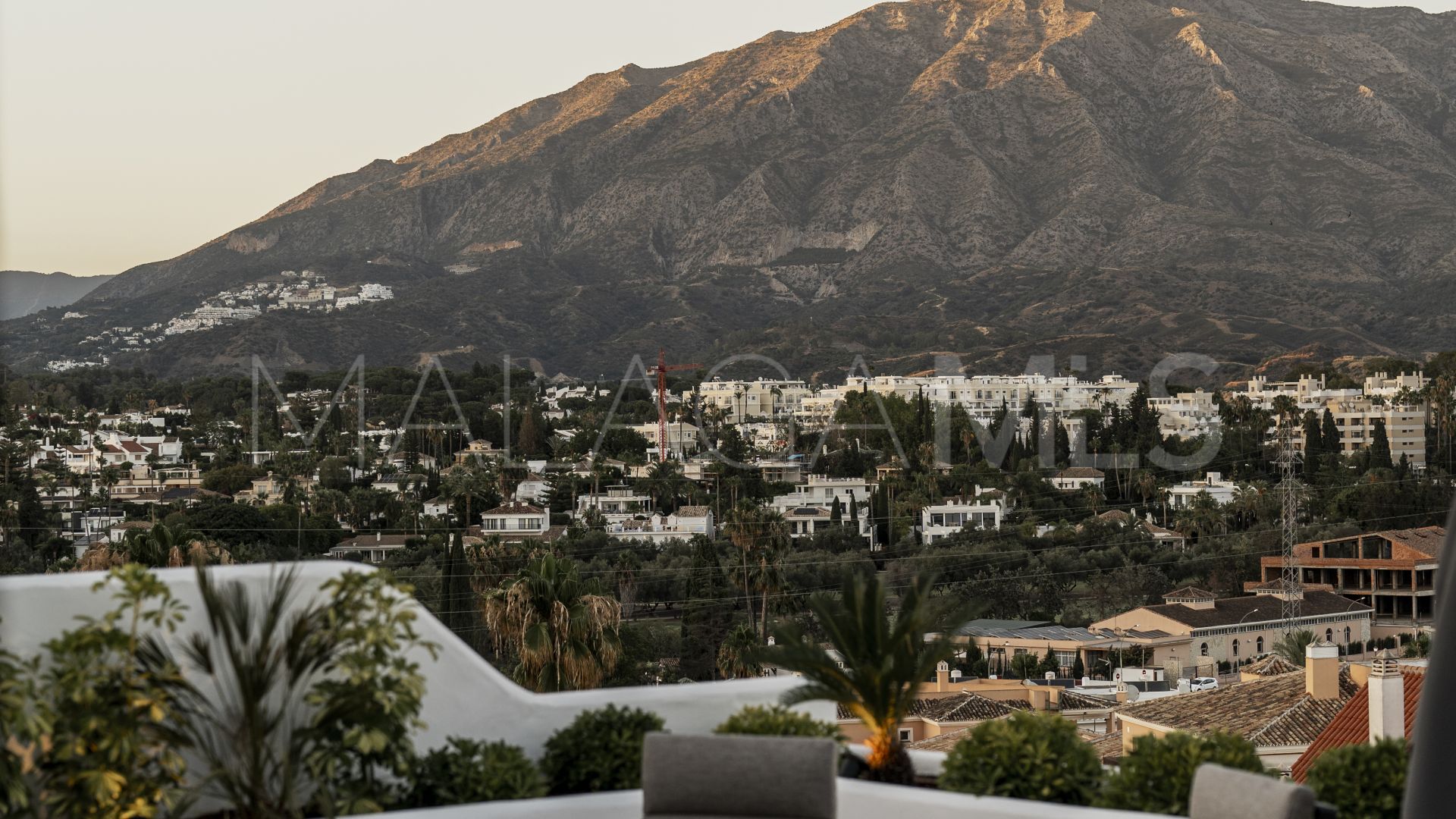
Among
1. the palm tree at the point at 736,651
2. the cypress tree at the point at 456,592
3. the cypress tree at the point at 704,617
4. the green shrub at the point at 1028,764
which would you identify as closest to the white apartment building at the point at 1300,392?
the cypress tree at the point at 704,617

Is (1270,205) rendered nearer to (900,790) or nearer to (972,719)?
(972,719)

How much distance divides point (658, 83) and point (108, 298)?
55.9 metres

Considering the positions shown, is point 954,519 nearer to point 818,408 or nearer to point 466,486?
point 466,486

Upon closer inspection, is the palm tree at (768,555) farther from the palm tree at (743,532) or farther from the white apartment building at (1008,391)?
the white apartment building at (1008,391)

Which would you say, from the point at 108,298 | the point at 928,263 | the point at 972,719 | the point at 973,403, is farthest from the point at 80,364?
the point at 972,719

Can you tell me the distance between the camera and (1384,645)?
3369cm

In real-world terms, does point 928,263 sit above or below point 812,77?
below

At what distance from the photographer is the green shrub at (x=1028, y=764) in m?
4.15

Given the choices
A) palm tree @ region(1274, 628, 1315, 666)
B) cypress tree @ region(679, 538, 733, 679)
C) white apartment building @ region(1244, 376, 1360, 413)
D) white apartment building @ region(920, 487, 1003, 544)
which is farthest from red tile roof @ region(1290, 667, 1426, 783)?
white apartment building @ region(1244, 376, 1360, 413)

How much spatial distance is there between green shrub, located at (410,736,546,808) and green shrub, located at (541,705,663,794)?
0.18m

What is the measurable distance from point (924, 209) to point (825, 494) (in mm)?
45005

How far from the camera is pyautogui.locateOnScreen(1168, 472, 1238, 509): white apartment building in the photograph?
43.8m

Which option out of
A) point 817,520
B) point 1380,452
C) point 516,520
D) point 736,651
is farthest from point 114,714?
point 1380,452

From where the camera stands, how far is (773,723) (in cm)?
449
